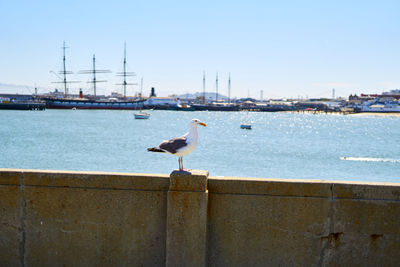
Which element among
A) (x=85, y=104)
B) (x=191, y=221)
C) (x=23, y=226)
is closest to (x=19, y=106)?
(x=85, y=104)

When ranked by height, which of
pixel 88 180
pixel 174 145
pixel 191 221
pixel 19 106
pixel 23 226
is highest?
pixel 174 145

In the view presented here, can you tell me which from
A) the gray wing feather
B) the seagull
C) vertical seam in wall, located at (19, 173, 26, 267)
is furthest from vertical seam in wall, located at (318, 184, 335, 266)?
vertical seam in wall, located at (19, 173, 26, 267)

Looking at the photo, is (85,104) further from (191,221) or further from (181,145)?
(191,221)

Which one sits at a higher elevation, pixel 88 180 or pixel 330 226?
pixel 88 180

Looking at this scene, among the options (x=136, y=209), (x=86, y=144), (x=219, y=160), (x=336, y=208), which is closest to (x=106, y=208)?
(x=136, y=209)

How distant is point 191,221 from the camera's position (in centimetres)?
499

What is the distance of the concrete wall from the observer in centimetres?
498

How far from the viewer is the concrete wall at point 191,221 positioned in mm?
4977

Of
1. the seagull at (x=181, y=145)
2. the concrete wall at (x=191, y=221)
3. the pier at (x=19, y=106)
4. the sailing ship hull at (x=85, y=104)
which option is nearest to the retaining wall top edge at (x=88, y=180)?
the concrete wall at (x=191, y=221)

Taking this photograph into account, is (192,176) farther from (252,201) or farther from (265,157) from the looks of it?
(265,157)

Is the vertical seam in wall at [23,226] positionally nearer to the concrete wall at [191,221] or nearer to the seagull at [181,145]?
the concrete wall at [191,221]

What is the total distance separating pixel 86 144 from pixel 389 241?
50313 millimetres

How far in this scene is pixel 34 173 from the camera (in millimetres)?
5203

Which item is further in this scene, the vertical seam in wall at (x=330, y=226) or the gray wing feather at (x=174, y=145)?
the gray wing feather at (x=174, y=145)
